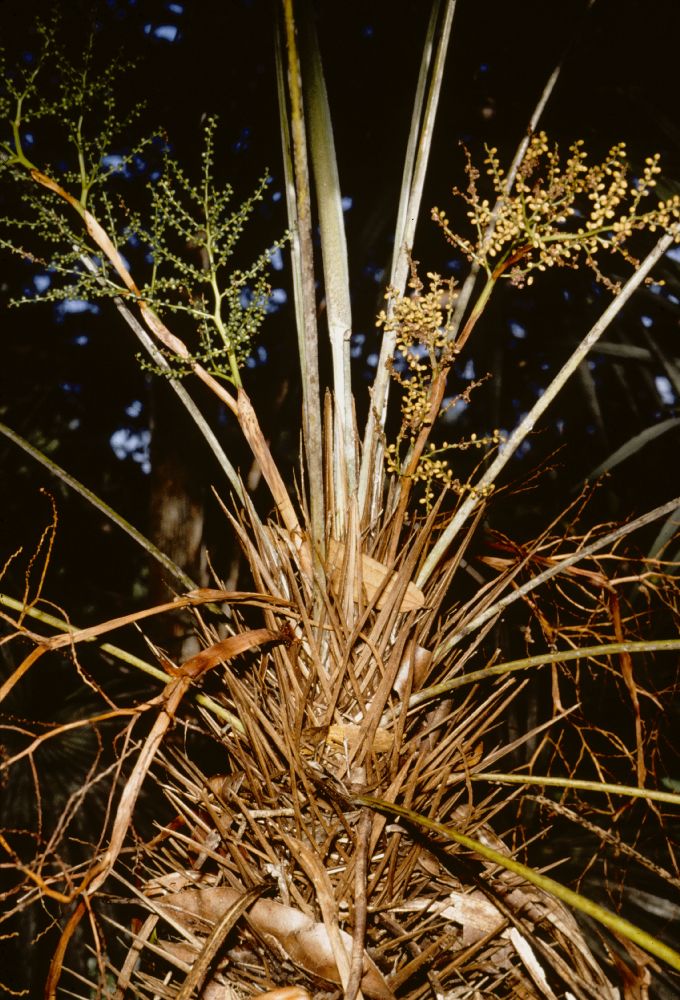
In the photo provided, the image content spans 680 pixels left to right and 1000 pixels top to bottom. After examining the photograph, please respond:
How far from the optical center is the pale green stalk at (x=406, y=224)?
68cm

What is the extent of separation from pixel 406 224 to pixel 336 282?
0.12 m

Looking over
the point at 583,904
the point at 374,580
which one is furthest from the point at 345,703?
the point at 583,904

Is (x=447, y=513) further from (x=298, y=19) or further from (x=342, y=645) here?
(x=298, y=19)

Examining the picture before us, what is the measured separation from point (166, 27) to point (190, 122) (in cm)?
23

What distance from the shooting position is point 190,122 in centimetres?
152

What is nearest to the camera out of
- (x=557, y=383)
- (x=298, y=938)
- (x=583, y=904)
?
(x=583, y=904)

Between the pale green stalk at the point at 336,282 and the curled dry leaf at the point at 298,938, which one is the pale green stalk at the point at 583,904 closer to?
the curled dry leaf at the point at 298,938

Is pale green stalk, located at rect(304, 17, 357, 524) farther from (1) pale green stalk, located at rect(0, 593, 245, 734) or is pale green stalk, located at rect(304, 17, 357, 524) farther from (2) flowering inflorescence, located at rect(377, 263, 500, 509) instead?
(1) pale green stalk, located at rect(0, 593, 245, 734)

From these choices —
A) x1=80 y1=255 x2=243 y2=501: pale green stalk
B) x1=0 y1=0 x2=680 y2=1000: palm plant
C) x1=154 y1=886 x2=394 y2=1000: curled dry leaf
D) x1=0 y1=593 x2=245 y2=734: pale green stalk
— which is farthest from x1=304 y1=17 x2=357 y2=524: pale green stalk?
x1=154 y1=886 x2=394 y2=1000: curled dry leaf

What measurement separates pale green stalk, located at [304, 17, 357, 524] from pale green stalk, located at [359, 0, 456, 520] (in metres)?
0.02

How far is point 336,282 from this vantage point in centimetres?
69

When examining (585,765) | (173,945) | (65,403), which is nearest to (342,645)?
(173,945)

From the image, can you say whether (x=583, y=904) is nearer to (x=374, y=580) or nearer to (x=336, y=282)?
(x=374, y=580)

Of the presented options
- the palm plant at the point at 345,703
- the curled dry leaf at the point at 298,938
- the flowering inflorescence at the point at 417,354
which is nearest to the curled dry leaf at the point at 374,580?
the palm plant at the point at 345,703
